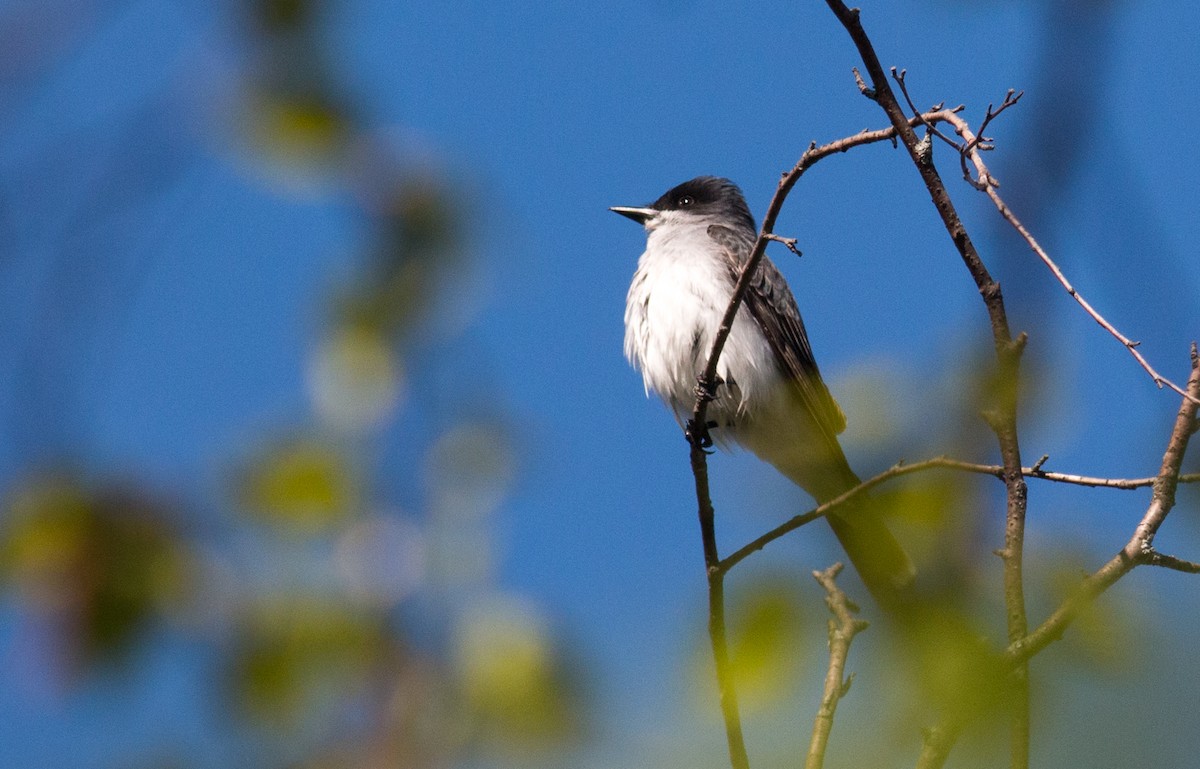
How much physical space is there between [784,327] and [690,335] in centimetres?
86

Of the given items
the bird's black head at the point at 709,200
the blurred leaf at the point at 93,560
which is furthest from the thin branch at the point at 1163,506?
the bird's black head at the point at 709,200

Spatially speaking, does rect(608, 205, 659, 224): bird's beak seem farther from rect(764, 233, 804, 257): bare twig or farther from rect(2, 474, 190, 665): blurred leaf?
rect(2, 474, 190, 665): blurred leaf

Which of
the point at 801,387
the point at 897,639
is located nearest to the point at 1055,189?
the point at 897,639

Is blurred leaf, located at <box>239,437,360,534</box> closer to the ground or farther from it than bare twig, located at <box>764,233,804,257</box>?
closer to the ground

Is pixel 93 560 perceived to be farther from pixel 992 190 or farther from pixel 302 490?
pixel 992 190

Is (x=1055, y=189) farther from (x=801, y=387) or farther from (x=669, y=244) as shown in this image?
(x=669, y=244)

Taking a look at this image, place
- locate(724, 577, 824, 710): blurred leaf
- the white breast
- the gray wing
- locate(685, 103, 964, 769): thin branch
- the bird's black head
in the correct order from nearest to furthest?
locate(724, 577, 824, 710): blurred leaf → locate(685, 103, 964, 769): thin branch → the white breast → the gray wing → the bird's black head

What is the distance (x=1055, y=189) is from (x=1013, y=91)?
6.07 feet

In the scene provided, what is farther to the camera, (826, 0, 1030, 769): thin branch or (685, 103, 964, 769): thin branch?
(685, 103, 964, 769): thin branch

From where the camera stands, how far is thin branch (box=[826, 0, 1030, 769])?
1.91 m

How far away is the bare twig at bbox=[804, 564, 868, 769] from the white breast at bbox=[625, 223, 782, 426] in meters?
2.90

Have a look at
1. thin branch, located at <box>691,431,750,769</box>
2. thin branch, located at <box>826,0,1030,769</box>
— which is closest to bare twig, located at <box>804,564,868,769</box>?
thin branch, located at <box>691,431,750,769</box>

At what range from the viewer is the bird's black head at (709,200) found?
866 cm

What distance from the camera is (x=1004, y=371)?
1.96 m
